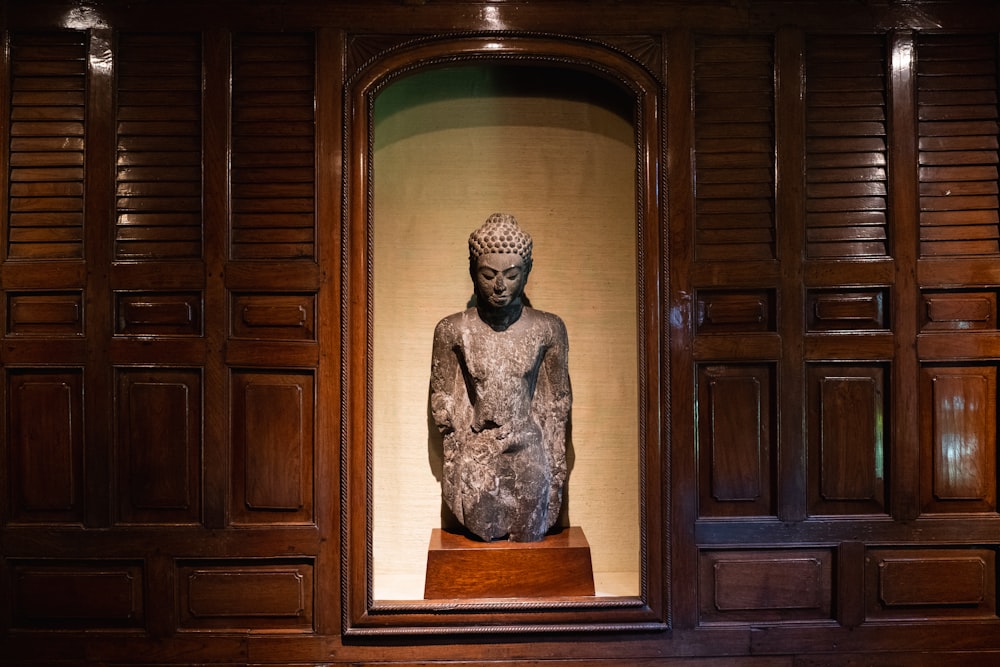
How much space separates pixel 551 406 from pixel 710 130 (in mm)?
1208

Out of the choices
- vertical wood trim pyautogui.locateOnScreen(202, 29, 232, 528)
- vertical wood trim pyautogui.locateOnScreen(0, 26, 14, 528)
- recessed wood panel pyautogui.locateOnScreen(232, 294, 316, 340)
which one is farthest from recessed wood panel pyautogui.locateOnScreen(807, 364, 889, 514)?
vertical wood trim pyautogui.locateOnScreen(0, 26, 14, 528)

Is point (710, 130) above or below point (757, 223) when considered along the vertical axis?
above

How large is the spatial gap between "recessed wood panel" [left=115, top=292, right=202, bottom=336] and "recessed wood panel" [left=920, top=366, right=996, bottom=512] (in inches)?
107

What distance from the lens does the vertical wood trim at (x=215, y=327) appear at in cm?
267

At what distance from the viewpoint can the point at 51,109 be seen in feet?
8.84

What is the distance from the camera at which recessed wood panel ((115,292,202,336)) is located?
2689mm

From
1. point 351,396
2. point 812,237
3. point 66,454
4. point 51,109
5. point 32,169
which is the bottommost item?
point 66,454

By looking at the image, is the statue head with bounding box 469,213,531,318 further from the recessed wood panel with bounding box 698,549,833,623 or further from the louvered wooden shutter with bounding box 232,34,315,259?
the recessed wood panel with bounding box 698,549,833,623

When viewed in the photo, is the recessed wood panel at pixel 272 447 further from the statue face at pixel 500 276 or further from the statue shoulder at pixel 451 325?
the statue face at pixel 500 276

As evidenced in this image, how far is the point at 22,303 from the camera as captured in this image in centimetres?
270

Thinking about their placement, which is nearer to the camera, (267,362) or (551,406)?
(267,362)

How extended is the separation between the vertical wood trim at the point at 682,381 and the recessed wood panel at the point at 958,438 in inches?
34.8

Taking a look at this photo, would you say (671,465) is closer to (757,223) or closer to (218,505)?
(757,223)

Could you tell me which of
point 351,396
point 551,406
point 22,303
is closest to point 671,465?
point 551,406
